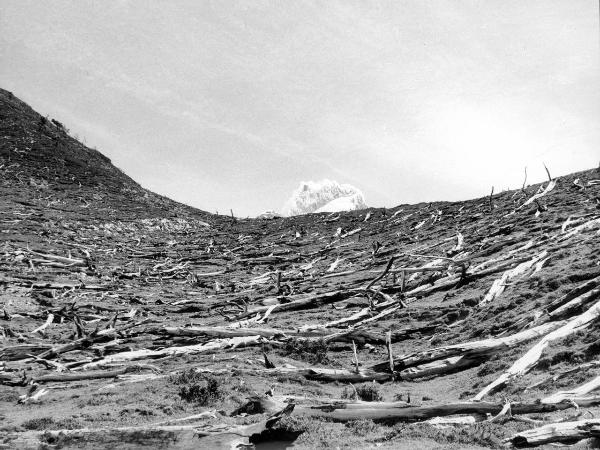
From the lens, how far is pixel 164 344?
41.1 feet

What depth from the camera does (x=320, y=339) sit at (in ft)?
40.3

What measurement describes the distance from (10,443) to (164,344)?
20.7ft

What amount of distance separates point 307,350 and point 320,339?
0.66 meters

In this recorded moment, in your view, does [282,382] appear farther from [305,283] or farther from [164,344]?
[305,283]

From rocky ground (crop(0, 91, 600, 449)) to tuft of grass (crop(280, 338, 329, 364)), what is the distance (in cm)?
4

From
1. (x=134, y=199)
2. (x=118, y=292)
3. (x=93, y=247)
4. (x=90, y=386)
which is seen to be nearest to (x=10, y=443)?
(x=90, y=386)

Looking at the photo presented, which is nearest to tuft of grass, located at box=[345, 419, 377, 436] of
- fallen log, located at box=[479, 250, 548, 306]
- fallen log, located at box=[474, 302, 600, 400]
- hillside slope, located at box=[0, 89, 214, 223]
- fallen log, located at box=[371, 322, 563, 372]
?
fallen log, located at box=[474, 302, 600, 400]

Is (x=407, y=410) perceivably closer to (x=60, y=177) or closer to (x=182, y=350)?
(x=182, y=350)

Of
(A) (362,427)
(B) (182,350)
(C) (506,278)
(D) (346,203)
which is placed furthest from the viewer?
(D) (346,203)

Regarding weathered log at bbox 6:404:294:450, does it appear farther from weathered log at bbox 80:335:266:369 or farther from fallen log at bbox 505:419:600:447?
weathered log at bbox 80:335:266:369

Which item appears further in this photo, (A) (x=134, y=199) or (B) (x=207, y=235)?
(A) (x=134, y=199)

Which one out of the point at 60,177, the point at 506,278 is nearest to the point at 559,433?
the point at 506,278

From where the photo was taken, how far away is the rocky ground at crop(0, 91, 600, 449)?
6582mm

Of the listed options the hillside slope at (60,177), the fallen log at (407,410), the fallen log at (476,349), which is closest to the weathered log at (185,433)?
the fallen log at (407,410)
